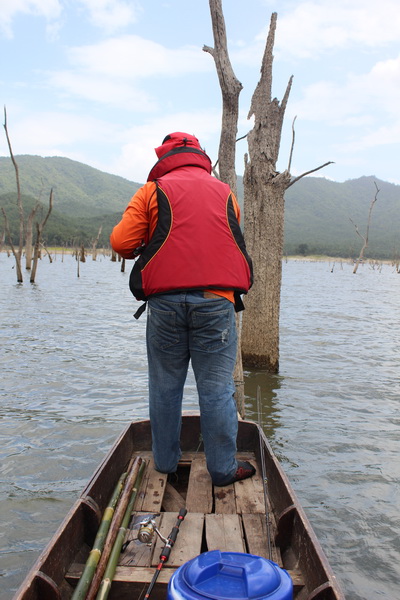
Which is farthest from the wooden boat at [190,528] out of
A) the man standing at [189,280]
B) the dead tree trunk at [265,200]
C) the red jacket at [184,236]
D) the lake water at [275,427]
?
the dead tree trunk at [265,200]

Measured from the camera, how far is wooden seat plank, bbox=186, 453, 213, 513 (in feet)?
11.2

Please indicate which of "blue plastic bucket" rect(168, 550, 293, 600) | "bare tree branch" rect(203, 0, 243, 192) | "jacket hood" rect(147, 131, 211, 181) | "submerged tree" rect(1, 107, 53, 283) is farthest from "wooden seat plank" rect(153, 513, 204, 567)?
"submerged tree" rect(1, 107, 53, 283)

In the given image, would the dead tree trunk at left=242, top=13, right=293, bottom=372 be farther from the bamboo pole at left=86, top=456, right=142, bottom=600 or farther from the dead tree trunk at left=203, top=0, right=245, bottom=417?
the bamboo pole at left=86, top=456, right=142, bottom=600

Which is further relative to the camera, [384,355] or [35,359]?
[384,355]

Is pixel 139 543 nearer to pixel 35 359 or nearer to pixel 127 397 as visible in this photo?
pixel 127 397

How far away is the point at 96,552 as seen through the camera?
258 cm

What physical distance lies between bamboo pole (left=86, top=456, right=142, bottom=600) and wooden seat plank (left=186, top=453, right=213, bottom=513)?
1.32 feet

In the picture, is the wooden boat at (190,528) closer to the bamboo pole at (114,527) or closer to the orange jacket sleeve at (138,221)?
the bamboo pole at (114,527)

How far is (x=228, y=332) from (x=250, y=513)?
3.84 ft

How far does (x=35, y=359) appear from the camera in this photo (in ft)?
31.2

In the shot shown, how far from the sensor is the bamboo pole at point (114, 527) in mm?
2426

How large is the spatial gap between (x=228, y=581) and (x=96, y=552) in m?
0.96

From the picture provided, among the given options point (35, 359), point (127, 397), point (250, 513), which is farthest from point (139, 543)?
point (35, 359)

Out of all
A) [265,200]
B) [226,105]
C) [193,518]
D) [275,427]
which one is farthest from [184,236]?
[265,200]
